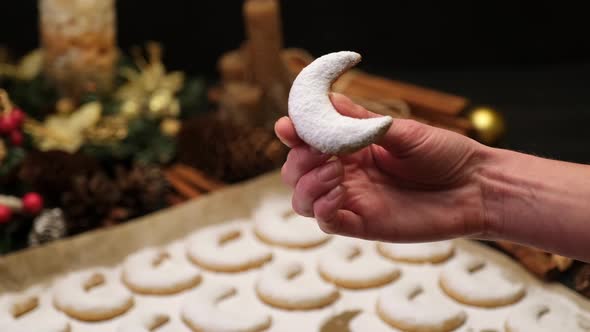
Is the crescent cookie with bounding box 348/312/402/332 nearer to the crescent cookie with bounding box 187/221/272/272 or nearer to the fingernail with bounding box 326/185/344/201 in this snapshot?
the crescent cookie with bounding box 187/221/272/272

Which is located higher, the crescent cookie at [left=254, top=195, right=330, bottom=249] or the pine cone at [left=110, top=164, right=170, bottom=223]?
the pine cone at [left=110, top=164, right=170, bottom=223]

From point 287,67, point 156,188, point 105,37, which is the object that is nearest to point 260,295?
point 156,188

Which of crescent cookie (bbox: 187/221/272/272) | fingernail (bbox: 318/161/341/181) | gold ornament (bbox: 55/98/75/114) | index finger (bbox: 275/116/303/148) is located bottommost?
crescent cookie (bbox: 187/221/272/272)

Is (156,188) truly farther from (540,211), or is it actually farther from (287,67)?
(540,211)

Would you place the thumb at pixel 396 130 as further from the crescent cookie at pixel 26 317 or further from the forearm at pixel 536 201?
the crescent cookie at pixel 26 317

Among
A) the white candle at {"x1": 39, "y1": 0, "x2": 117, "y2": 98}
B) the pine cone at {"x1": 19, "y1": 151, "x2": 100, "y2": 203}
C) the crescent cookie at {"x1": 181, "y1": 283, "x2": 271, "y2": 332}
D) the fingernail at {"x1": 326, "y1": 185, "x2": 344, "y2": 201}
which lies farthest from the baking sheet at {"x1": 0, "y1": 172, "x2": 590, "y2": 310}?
the fingernail at {"x1": 326, "y1": 185, "x2": 344, "y2": 201}

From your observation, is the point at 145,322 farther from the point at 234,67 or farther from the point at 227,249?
the point at 234,67

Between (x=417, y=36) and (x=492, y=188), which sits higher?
(x=492, y=188)

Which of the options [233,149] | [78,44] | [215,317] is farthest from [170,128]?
[215,317]

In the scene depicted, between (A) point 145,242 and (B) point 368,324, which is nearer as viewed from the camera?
Answer: (B) point 368,324
